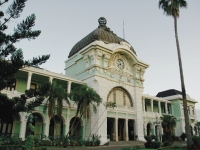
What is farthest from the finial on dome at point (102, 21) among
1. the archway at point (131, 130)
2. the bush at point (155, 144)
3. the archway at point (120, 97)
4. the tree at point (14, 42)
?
the tree at point (14, 42)

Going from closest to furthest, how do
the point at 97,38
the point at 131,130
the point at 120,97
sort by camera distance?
the point at 120,97 → the point at 97,38 → the point at 131,130

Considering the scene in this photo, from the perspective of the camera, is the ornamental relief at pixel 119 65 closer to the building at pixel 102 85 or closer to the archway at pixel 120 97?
the building at pixel 102 85

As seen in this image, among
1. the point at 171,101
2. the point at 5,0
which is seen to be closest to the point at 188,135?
the point at 5,0

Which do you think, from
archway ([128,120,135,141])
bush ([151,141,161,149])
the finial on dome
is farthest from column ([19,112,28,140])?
the finial on dome

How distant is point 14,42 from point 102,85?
56.2 ft

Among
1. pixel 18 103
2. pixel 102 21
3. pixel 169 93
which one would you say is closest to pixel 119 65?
pixel 102 21

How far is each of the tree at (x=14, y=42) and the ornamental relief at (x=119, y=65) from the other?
61.3ft

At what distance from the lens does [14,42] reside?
8.86 m

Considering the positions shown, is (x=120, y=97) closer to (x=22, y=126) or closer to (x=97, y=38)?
(x=97, y=38)

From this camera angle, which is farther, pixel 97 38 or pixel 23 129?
pixel 97 38

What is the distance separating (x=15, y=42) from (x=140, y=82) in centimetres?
2440

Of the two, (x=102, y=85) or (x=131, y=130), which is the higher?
(x=102, y=85)

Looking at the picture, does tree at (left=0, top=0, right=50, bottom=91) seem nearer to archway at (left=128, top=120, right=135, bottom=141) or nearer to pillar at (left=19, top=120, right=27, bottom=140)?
pillar at (left=19, top=120, right=27, bottom=140)

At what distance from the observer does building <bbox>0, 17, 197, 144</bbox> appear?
71.1 feet
